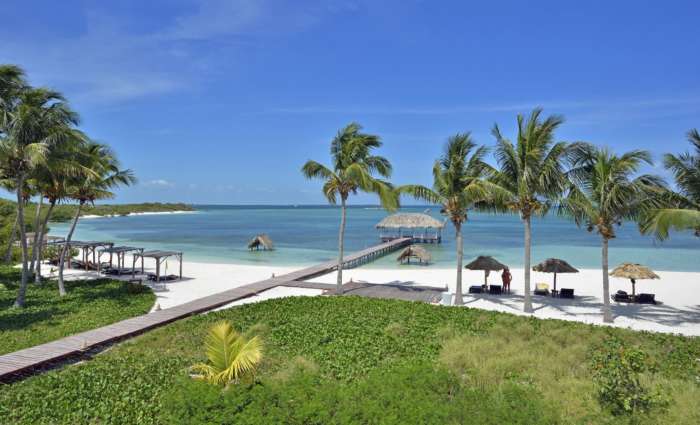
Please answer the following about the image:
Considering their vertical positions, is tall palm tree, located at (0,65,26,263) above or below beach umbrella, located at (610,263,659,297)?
above

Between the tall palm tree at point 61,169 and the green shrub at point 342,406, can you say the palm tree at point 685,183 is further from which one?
the tall palm tree at point 61,169

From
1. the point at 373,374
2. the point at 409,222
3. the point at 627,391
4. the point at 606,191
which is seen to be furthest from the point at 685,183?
the point at 409,222

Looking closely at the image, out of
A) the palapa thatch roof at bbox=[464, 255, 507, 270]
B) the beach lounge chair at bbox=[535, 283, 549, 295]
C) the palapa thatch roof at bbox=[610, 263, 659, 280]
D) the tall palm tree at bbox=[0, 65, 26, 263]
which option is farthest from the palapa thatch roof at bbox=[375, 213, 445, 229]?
the tall palm tree at bbox=[0, 65, 26, 263]

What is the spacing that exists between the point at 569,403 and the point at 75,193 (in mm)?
18126

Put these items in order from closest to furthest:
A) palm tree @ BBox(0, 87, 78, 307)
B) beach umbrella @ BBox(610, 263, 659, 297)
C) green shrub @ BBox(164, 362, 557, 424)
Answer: green shrub @ BBox(164, 362, 557, 424), palm tree @ BBox(0, 87, 78, 307), beach umbrella @ BBox(610, 263, 659, 297)

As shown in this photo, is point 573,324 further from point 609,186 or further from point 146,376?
point 146,376

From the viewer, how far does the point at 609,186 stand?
39.8ft

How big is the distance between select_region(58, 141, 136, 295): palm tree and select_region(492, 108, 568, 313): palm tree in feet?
46.5

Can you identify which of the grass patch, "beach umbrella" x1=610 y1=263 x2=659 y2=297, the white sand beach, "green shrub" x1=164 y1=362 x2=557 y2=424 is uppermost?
"beach umbrella" x1=610 y1=263 x2=659 y2=297

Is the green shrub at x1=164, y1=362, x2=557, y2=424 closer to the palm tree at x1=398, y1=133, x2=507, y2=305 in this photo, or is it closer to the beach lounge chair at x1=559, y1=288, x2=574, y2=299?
the palm tree at x1=398, y1=133, x2=507, y2=305

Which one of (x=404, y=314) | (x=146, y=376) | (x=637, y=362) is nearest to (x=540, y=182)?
(x=404, y=314)

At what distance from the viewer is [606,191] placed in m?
12.2

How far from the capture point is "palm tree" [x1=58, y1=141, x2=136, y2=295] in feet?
50.3

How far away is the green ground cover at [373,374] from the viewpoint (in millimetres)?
4840
